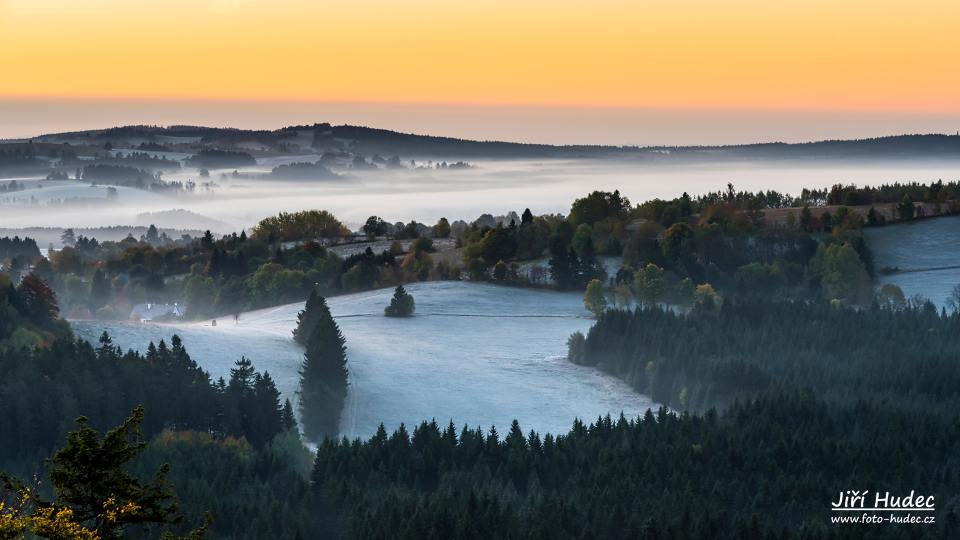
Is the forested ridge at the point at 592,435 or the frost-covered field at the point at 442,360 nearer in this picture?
the forested ridge at the point at 592,435

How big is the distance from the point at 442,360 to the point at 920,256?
83.5 meters

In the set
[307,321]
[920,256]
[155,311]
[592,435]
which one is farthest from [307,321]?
[920,256]

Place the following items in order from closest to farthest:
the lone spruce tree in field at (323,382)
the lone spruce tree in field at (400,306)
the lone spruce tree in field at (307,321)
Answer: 1. the lone spruce tree in field at (323,382)
2. the lone spruce tree in field at (307,321)
3. the lone spruce tree in field at (400,306)

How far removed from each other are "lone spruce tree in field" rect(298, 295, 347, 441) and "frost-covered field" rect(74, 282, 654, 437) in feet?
5.38

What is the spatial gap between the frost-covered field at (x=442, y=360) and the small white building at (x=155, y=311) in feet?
71.5

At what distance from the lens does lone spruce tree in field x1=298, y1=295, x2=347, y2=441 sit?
4323 inches

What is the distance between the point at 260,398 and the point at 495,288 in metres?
72.6

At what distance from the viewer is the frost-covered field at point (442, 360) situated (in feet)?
382

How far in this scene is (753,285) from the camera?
594 ft

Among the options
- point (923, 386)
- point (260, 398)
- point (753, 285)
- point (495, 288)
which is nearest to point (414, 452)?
point (260, 398)

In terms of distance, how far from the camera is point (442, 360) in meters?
134

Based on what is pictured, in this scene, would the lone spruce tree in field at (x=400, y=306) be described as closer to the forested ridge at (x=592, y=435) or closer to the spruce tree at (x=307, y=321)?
the forested ridge at (x=592, y=435)

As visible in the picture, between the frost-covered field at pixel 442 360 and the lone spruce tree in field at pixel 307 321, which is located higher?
the lone spruce tree in field at pixel 307 321

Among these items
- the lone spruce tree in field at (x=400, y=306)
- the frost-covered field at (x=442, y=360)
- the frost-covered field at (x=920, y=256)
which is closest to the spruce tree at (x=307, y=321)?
the frost-covered field at (x=442, y=360)
